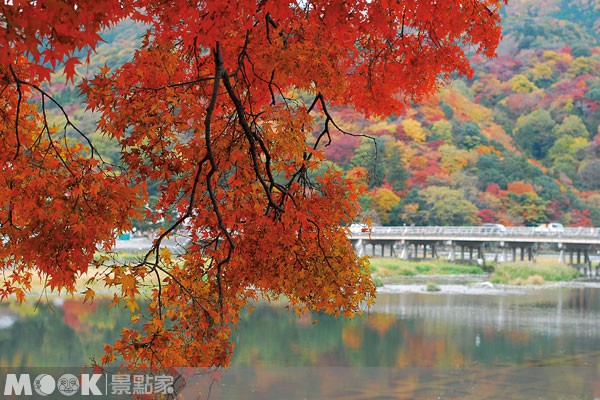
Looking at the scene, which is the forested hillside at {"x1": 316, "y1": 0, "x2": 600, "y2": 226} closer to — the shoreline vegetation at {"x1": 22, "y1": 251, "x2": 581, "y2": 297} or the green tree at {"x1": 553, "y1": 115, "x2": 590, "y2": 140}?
the green tree at {"x1": 553, "y1": 115, "x2": 590, "y2": 140}

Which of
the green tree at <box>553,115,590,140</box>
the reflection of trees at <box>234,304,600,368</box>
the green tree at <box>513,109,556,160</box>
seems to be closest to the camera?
the reflection of trees at <box>234,304,600,368</box>

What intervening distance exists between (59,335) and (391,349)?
6.13m

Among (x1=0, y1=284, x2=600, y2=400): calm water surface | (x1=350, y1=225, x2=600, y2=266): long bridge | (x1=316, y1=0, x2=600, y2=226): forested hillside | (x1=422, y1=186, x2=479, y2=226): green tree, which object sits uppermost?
(x1=316, y1=0, x2=600, y2=226): forested hillside

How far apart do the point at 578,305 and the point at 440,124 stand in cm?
1906

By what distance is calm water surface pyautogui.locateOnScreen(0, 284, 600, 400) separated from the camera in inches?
446

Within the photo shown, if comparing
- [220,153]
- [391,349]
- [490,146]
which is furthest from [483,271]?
[220,153]

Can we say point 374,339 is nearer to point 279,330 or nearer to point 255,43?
point 279,330

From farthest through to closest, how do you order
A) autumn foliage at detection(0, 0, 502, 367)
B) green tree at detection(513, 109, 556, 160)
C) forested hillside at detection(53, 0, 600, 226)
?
green tree at detection(513, 109, 556, 160) < forested hillside at detection(53, 0, 600, 226) < autumn foliage at detection(0, 0, 502, 367)

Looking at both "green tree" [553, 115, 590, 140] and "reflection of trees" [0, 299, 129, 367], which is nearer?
"reflection of trees" [0, 299, 129, 367]

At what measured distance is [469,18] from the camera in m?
5.11

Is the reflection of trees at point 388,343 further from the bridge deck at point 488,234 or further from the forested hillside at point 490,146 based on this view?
the forested hillside at point 490,146

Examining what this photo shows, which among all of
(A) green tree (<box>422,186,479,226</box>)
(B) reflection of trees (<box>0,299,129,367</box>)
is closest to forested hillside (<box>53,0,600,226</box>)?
(A) green tree (<box>422,186,479,226</box>)

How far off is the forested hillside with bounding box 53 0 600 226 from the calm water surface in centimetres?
1071

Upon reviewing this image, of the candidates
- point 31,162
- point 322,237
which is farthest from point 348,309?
point 31,162
